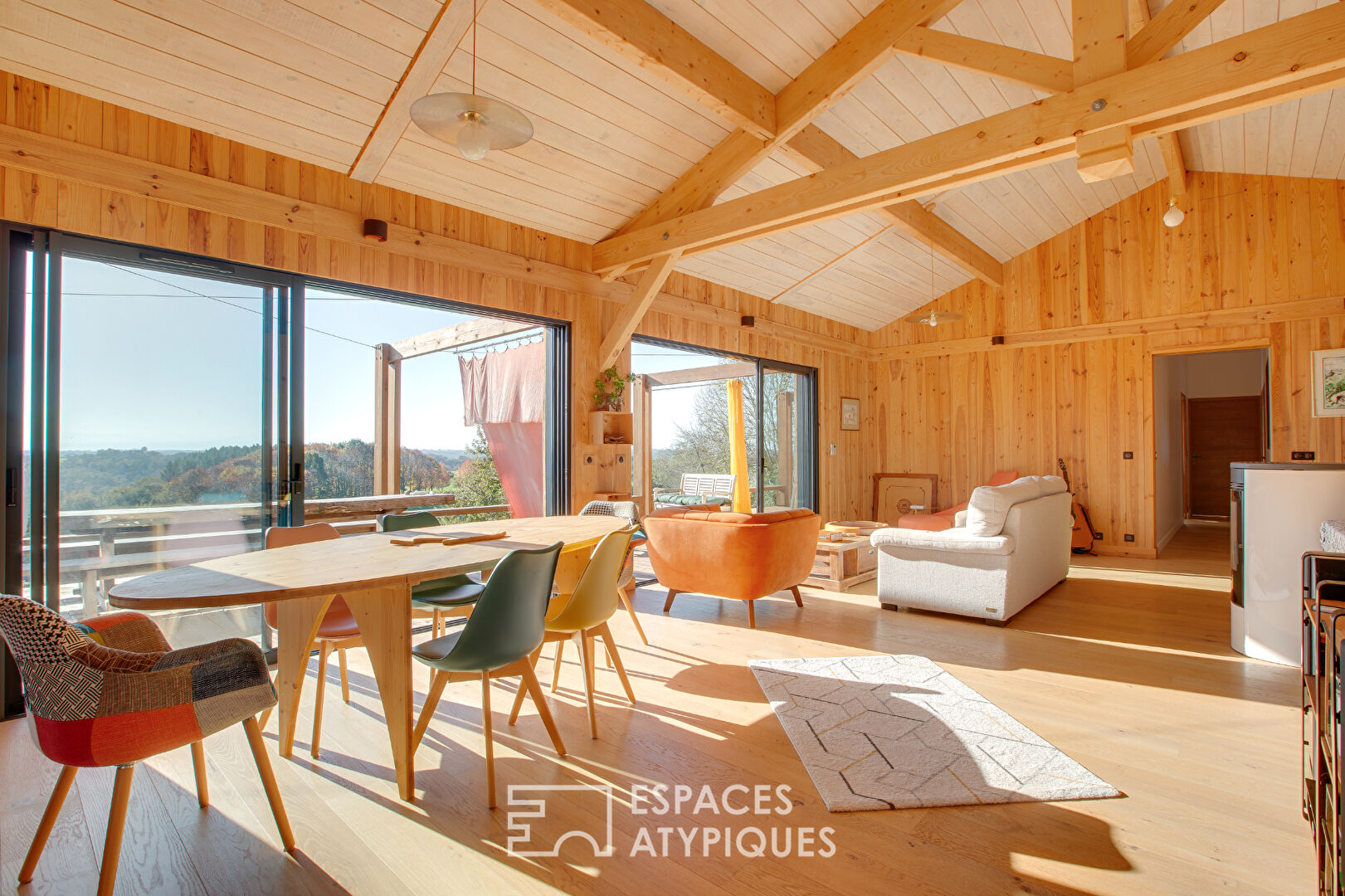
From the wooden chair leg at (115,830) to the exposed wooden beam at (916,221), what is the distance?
4.58 meters

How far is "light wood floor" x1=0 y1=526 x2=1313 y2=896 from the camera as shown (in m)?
1.80

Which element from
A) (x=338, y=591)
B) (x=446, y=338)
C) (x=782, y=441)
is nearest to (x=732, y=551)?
(x=338, y=591)

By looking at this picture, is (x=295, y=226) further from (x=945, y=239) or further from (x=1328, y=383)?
(x=1328, y=383)

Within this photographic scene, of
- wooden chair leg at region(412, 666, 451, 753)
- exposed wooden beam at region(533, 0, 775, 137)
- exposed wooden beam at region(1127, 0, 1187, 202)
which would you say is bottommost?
wooden chair leg at region(412, 666, 451, 753)

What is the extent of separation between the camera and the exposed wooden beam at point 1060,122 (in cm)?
272

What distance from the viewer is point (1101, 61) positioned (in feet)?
10.4

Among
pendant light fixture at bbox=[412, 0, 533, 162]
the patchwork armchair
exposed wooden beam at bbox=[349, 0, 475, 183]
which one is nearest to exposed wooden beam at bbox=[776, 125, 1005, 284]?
exposed wooden beam at bbox=[349, 0, 475, 183]

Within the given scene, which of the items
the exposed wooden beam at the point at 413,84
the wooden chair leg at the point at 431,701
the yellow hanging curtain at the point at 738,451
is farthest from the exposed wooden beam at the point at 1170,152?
the wooden chair leg at the point at 431,701

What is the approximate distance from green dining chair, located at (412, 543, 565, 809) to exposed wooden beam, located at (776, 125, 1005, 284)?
3.57 m

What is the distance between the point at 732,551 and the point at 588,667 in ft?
5.64

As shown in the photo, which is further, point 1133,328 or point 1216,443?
point 1216,443

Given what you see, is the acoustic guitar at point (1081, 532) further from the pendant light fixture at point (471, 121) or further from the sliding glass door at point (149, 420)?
the sliding glass door at point (149, 420)

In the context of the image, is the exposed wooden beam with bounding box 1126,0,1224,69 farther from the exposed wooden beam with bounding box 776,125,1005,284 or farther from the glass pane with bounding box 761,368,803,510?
the glass pane with bounding box 761,368,803,510

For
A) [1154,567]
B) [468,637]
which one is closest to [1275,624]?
[1154,567]
